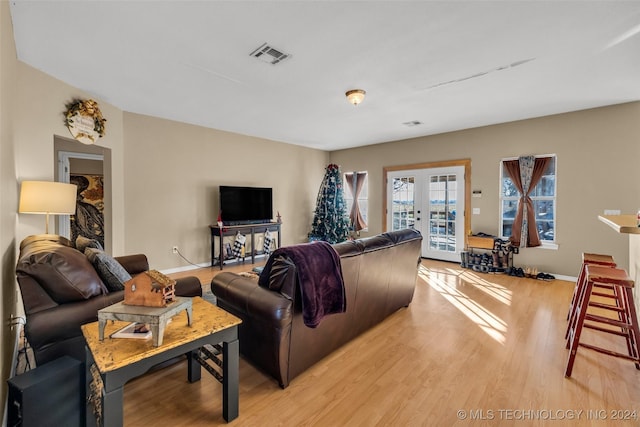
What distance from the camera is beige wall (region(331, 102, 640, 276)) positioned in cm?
416

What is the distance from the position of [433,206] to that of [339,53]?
4.31 m

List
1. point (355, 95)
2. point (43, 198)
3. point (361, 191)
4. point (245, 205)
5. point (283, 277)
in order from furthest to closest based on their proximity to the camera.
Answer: point (361, 191) → point (245, 205) → point (355, 95) → point (43, 198) → point (283, 277)

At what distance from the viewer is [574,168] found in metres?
4.54

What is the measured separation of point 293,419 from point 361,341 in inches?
43.6

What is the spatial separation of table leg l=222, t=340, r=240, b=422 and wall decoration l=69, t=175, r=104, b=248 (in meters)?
5.82

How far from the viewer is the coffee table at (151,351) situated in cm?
124

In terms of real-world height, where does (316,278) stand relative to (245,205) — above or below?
below

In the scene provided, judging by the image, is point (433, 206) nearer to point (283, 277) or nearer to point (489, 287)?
point (489, 287)

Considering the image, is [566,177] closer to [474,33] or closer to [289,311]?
[474,33]

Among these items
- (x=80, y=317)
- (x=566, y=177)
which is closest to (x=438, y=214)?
(x=566, y=177)

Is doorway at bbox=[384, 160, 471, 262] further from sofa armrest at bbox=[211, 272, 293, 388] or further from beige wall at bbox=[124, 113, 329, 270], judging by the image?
sofa armrest at bbox=[211, 272, 293, 388]

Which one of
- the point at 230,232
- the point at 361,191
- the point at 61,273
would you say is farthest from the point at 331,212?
the point at 61,273

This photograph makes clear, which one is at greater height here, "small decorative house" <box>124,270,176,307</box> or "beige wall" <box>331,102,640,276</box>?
"beige wall" <box>331,102,640,276</box>

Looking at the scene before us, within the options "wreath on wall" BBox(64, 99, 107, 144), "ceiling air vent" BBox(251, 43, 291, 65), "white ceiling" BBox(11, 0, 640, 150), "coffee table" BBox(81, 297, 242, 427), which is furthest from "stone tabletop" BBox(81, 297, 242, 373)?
"wreath on wall" BBox(64, 99, 107, 144)
